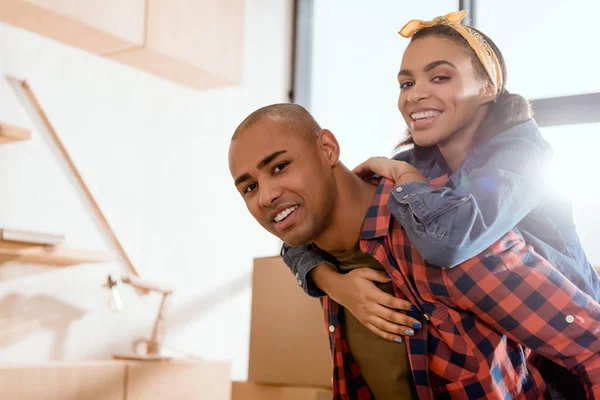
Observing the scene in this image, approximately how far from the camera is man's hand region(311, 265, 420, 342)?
3.72ft

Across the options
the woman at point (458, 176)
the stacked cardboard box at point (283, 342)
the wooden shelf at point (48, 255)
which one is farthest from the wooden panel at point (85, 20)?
the woman at point (458, 176)

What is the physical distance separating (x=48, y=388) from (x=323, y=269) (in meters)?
1.10

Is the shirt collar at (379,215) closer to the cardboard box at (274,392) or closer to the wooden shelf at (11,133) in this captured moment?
the cardboard box at (274,392)

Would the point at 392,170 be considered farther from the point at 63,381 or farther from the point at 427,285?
the point at 63,381

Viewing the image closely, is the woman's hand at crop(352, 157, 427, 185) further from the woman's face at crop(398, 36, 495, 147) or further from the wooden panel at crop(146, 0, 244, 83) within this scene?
the wooden panel at crop(146, 0, 244, 83)

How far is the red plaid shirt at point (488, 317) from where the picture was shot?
3.44 ft

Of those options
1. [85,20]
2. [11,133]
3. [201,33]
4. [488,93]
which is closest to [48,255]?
[11,133]

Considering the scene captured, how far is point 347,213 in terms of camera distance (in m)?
1.22

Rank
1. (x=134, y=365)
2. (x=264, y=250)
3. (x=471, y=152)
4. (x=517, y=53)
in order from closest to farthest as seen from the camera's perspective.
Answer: (x=471, y=152)
(x=134, y=365)
(x=517, y=53)
(x=264, y=250)

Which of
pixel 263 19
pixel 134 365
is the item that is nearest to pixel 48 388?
pixel 134 365

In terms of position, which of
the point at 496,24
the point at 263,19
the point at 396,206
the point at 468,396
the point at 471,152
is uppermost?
the point at 263,19

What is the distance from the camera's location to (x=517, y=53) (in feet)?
9.55

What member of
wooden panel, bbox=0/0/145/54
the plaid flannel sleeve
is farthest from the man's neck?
wooden panel, bbox=0/0/145/54

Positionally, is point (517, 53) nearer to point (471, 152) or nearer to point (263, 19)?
point (263, 19)
